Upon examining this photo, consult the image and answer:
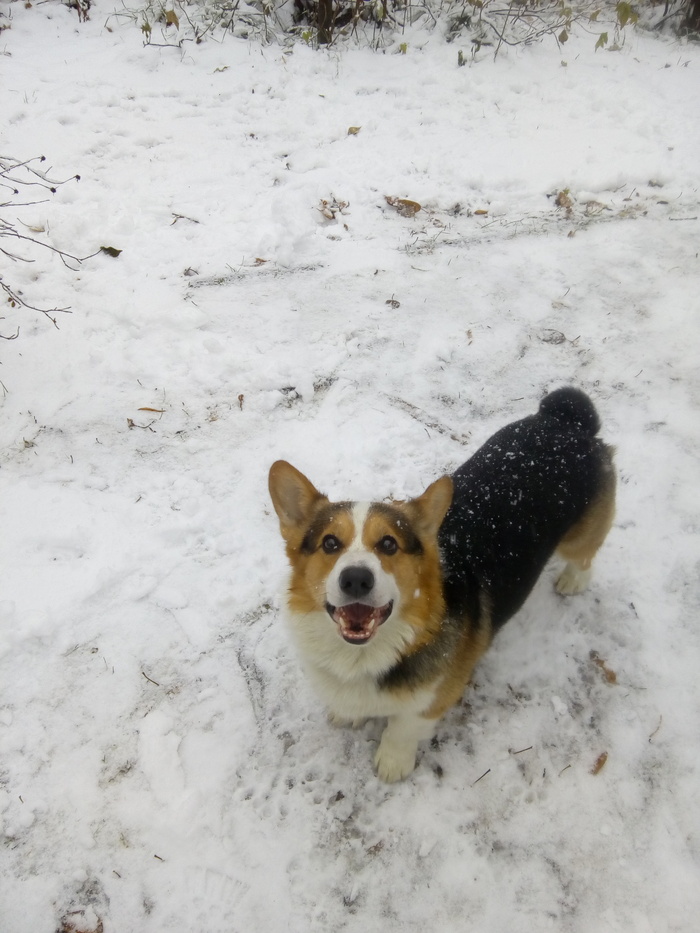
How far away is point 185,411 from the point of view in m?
3.98

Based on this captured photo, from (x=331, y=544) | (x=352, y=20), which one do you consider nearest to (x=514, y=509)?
(x=331, y=544)

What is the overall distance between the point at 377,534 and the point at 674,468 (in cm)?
272

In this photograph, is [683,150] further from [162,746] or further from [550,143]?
[162,746]

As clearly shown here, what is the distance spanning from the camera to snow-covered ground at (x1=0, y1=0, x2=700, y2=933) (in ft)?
7.85

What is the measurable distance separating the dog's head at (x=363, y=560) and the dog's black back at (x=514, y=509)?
0.20 m

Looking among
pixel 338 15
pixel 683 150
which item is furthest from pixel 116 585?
pixel 338 15

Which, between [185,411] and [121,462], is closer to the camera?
[121,462]

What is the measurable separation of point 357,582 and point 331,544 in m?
0.27

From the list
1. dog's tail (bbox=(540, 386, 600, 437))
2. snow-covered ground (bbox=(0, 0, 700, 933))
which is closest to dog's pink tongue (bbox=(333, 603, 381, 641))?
snow-covered ground (bbox=(0, 0, 700, 933))

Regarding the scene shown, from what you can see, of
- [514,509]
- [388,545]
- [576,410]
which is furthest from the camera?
[576,410]

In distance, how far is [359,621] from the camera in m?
2.02

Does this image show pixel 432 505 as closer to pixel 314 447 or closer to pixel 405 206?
pixel 314 447

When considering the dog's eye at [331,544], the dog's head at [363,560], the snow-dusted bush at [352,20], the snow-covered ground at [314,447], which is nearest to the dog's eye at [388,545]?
the dog's head at [363,560]

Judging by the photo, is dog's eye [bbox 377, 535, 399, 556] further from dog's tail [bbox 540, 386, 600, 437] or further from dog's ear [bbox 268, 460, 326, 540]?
dog's tail [bbox 540, 386, 600, 437]
